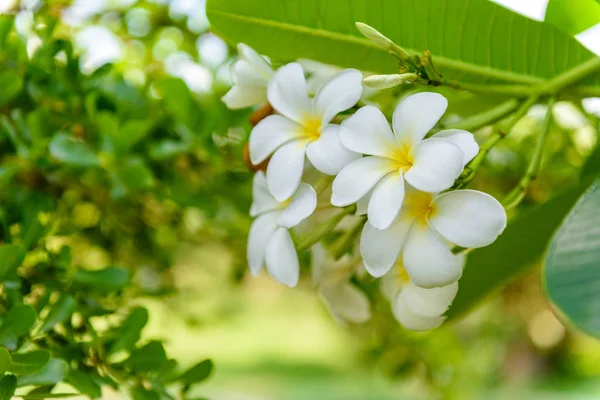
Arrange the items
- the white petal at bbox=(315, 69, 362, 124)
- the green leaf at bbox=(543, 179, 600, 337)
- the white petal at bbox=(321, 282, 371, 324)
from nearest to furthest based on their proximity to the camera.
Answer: the green leaf at bbox=(543, 179, 600, 337) < the white petal at bbox=(315, 69, 362, 124) < the white petal at bbox=(321, 282, 371, 324)

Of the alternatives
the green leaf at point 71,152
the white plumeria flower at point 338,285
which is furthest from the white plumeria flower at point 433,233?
the green leaf at point 71,152

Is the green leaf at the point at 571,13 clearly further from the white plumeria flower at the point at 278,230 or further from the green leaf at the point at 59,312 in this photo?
the green leaf at the point at 59,312

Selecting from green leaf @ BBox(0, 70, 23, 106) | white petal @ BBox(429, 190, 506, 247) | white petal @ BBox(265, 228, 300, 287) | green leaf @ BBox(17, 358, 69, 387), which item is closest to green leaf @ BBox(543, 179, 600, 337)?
white petal @ BBox(429, 190, 506, 247)

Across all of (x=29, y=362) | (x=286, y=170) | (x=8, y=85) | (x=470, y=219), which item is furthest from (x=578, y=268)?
(x=8, y=85)

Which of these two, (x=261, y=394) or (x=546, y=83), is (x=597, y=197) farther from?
(x=261, y=394)

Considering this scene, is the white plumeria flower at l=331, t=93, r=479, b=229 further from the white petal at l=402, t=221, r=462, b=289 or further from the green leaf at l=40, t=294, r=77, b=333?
the green leaf at l=40, t=294, r=77, b=333
